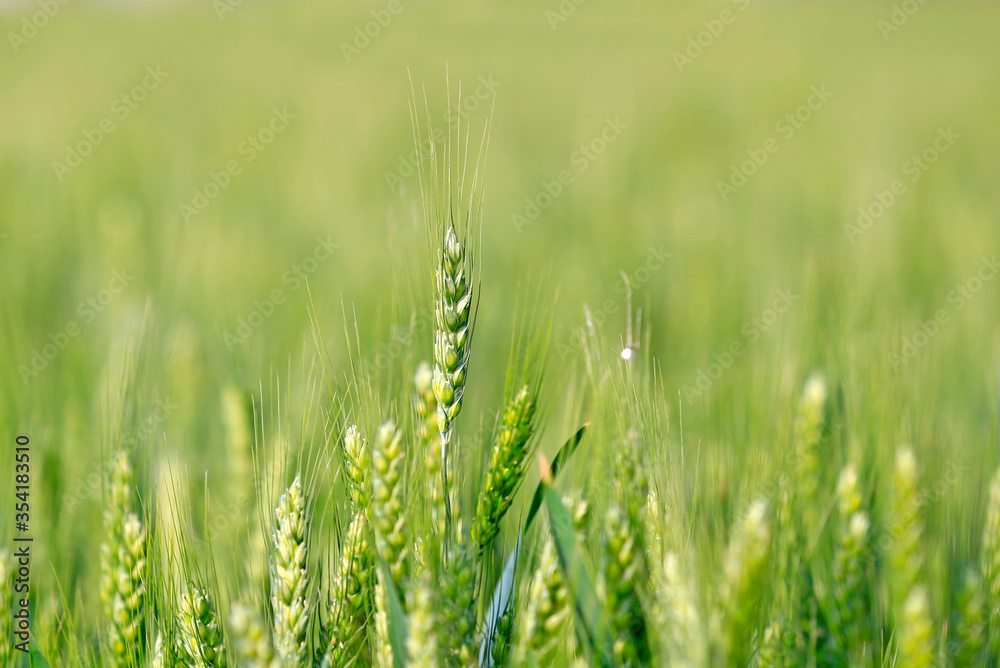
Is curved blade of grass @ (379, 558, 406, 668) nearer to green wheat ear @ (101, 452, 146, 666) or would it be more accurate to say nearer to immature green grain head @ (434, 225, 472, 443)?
immature green grain head @ (434, 225, 472, 443)

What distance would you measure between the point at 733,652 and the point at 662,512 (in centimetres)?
18

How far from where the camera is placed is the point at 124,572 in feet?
2.89

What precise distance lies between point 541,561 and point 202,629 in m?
0.35

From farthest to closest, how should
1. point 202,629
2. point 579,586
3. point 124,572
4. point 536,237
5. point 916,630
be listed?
point 536,237, point 124,572, point 202,629, point 579,586, point 916,630

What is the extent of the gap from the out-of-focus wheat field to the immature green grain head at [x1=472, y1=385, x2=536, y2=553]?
14cm

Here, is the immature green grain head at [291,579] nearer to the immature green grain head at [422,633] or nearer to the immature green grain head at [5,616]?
the immature green grain head at [422,633]

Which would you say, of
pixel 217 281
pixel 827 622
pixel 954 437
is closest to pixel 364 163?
pixel 217 281

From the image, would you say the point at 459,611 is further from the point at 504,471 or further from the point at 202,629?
the point at 202,629

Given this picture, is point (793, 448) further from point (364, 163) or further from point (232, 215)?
point (364, 163)

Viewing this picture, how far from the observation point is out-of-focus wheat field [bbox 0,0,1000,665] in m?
1.18

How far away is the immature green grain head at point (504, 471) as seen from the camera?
0.78 meters

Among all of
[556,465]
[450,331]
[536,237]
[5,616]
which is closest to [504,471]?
[556,465]

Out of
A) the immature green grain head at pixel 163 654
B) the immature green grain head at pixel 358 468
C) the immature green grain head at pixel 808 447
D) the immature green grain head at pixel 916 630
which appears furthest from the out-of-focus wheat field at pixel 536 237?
the immature green grain head at pixel 163 654

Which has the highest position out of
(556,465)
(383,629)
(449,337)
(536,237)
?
(536,237)
